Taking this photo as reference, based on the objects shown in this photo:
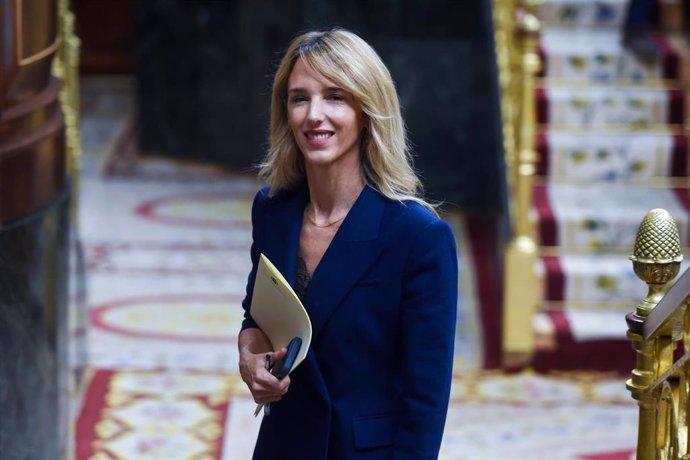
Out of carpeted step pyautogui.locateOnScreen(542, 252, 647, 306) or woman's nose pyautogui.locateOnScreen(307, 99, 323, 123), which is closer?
woman's nose pyautogui.locateOnScreen(307, 99, 323, 123)

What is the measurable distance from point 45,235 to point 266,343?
5.70 ft

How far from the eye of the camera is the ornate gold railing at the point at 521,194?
715cm

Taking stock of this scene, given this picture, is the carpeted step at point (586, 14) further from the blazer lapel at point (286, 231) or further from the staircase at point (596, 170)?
the blazer lapel at point (286, 231)

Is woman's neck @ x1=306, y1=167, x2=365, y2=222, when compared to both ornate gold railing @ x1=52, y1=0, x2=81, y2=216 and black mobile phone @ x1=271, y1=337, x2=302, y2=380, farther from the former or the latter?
ornate gold railing @ x1=52, y1=0, x2=81, y2=216

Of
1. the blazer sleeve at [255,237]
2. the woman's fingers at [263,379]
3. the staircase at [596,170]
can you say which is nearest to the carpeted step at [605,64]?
the staircase at [596,170]

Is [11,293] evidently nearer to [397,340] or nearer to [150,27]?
[397,340]

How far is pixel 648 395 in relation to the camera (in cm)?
355

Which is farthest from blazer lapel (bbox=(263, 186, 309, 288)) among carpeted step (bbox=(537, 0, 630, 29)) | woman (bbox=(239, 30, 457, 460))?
carpeted step (bbox=(537, 0, 630, 29))

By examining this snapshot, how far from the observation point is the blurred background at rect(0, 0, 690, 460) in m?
4.52

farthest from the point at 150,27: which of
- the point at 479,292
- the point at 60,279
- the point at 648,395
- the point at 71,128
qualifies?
the point at 648,395

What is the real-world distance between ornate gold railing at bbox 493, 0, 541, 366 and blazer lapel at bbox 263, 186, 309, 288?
4180 mm

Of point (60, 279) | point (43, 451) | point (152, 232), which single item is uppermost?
point (60, 279)

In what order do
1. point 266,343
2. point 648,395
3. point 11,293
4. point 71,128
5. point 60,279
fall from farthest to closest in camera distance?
point 71,128 → point 60,279 → point 11,293 → point 648,395 → point 266,343

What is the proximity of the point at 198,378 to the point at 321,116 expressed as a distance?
4.15m
